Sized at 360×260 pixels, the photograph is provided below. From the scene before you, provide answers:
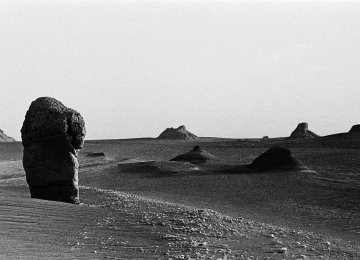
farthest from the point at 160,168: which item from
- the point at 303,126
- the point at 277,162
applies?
the point at 303,126

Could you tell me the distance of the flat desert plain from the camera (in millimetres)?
10672

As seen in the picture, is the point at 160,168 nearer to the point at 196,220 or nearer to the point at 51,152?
the point at 51,152

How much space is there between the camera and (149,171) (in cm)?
3794

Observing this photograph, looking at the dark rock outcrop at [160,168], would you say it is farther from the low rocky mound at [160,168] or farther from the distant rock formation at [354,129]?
the distant rock formation at [354,129]

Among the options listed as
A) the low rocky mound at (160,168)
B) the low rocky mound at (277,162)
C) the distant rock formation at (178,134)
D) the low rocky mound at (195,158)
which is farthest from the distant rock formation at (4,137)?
the low rocky mound at (277,162)

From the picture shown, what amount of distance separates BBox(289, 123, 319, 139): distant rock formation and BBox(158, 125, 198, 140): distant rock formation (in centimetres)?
1827

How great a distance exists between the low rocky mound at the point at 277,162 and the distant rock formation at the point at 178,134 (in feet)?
175

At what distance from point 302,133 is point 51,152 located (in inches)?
2800

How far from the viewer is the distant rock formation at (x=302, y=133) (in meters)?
82.6

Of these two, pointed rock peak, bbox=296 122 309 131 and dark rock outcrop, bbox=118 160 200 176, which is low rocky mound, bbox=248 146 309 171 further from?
pointed rock peak, bbox=296 122 309 131

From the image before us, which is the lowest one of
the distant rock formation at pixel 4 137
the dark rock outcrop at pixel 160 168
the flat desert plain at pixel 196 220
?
the flat desert plain at pixel 196 220

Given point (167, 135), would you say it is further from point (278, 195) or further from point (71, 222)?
point (71, 222)

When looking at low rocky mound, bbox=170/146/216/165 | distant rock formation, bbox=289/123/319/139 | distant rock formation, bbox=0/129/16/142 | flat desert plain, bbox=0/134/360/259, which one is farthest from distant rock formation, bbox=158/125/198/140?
flat desert plain, bbox=0/134/360/259

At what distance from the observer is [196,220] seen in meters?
14.5
